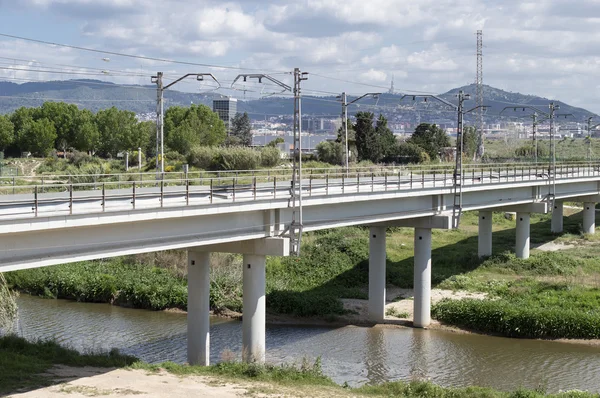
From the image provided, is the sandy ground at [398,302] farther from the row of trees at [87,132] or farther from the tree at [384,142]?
the tree at [384,142]

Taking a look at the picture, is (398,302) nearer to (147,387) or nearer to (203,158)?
(147,387)

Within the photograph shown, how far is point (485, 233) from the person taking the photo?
59750mm

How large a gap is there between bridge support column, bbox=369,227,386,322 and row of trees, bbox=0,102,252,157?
205 ft

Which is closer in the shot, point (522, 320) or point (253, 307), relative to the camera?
point (253, 307)

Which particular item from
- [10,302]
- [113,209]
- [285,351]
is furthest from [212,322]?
[113,209]

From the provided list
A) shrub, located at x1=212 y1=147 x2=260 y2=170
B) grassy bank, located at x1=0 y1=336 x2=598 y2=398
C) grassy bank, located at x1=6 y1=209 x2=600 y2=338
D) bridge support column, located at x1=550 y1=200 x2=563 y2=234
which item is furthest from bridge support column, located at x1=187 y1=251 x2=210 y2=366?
shrub, located at x1=212 y1=147 x2=260 y2=170

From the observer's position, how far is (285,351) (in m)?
39.3

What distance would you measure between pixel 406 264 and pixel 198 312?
26.5 meters

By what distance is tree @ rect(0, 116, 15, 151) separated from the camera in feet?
329

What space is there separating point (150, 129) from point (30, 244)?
328ft

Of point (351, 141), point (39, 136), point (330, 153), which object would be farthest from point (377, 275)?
point (351, 141)

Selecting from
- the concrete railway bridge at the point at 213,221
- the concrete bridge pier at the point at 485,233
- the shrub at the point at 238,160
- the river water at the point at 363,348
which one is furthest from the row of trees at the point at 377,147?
the river water at the point at 363,348

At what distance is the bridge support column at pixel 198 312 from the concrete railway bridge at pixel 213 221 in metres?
0.04

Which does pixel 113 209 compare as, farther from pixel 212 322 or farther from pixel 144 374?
pixel 212 322
